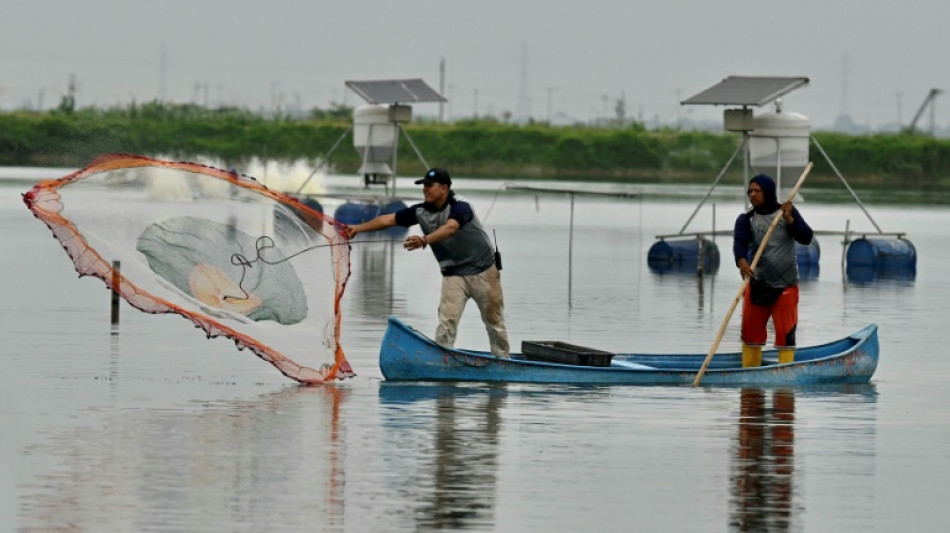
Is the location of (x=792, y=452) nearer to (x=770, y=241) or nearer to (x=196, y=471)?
(x=770, y=241)

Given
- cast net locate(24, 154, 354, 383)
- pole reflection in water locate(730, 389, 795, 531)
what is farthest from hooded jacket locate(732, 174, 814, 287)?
cast net locate(24, 154, 354, 383)

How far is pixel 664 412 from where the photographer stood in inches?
711

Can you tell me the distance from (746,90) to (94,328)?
17.8 meters

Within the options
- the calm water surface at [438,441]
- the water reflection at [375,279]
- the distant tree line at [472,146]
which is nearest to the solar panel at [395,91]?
the water reflection at [375,279]

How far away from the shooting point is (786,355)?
20156 millimetres

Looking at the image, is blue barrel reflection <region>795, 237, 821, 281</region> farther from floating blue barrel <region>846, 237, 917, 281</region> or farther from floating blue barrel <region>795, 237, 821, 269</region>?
floating blue barrel <region>846, 237, 917, 281</region>

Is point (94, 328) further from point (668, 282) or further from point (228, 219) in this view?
point (668, 282)

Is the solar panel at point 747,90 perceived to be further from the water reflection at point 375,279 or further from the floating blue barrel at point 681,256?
the water reflection at point 375,279

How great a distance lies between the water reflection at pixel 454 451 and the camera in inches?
505

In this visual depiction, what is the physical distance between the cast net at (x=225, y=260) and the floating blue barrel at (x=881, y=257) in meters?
23.1

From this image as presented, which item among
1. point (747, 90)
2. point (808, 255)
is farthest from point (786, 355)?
point (808, 255)

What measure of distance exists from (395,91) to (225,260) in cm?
3414

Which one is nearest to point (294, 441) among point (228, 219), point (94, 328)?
point (228, 219)

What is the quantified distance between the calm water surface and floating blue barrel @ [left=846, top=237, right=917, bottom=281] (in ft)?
43.8
